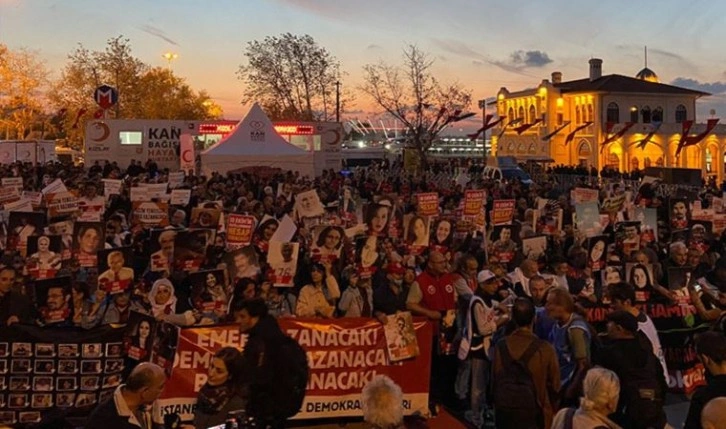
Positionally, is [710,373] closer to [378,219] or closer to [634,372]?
[634,372]

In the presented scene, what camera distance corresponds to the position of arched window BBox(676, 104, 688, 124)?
67125 millimetres

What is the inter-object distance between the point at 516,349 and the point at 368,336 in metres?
2.04

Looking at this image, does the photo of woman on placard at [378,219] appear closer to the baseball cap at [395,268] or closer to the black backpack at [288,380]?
the baseball cap at [395,268]

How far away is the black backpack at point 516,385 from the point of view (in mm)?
5246

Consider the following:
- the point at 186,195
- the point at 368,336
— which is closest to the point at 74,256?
the point at 368,336

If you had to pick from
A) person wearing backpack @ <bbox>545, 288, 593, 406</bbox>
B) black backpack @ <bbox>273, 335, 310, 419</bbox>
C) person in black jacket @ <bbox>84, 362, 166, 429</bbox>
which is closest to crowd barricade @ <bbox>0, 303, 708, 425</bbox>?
person wearing backpack @ <bbox>545, 288, 593, 406</bbox>

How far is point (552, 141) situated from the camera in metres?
66.5

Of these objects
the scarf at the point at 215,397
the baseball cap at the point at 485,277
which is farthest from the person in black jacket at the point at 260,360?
the baseball cap at the point at 485,277

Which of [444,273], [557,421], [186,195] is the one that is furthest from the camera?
[186,195]

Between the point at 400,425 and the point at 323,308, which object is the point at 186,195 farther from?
the point at 400,425

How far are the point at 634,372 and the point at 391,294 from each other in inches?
117

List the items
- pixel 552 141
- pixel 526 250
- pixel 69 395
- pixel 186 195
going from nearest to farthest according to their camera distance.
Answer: pixel 69 395
pixel 526 250
pixel 186 195
pixel 552 141

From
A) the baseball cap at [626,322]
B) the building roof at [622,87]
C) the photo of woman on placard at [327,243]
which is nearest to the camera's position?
the baseball cap at [626,322]

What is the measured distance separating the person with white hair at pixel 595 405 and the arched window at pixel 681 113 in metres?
69.1
